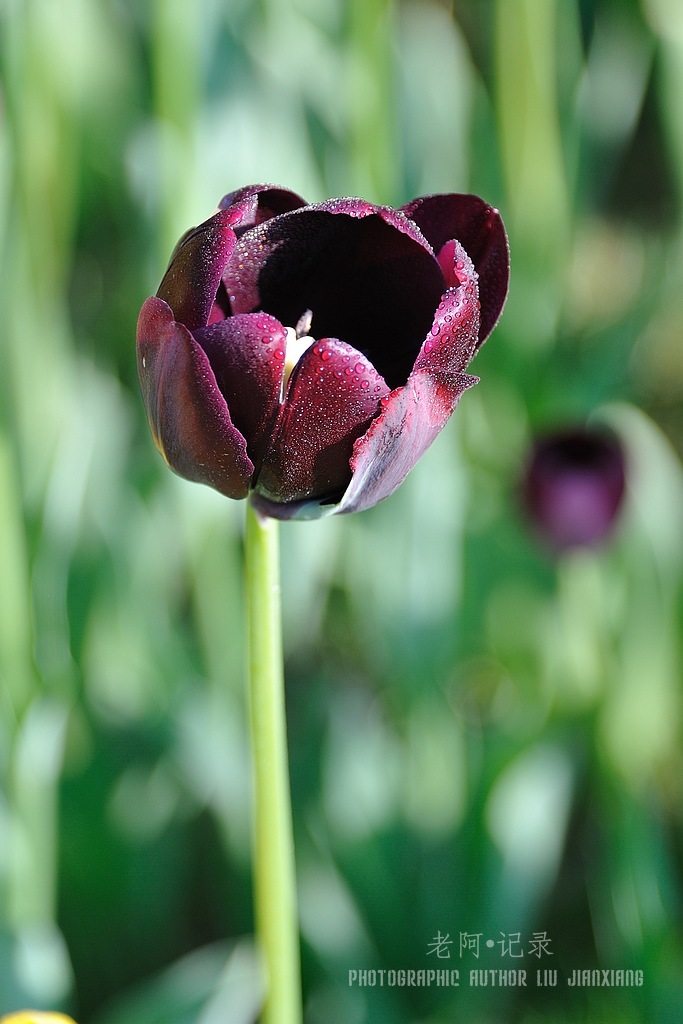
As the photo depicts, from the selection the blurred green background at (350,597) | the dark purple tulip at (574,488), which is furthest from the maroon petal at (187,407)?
the dark purple tulip at (574,488)

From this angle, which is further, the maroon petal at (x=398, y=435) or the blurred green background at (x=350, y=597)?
the blurred green background at (x=350, y=597)

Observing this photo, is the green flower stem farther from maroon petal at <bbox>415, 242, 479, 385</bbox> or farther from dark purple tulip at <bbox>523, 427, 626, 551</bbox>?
dark purple tulip at <bbox>523, 427, 626, 551</bbox>

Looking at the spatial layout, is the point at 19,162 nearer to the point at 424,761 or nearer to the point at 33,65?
the point at 33,65

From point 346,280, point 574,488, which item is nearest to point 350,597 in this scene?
point 574,488

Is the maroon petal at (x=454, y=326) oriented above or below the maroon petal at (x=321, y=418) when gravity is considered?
above

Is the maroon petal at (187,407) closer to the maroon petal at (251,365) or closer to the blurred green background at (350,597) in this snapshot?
the maroon petal at (251,365)

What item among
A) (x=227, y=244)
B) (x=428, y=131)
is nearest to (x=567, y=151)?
(x=428, y=131)

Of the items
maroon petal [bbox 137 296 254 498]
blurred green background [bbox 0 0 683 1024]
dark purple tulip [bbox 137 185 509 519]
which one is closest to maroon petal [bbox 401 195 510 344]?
dark purple tulip [bbox 137 185 509 519]
